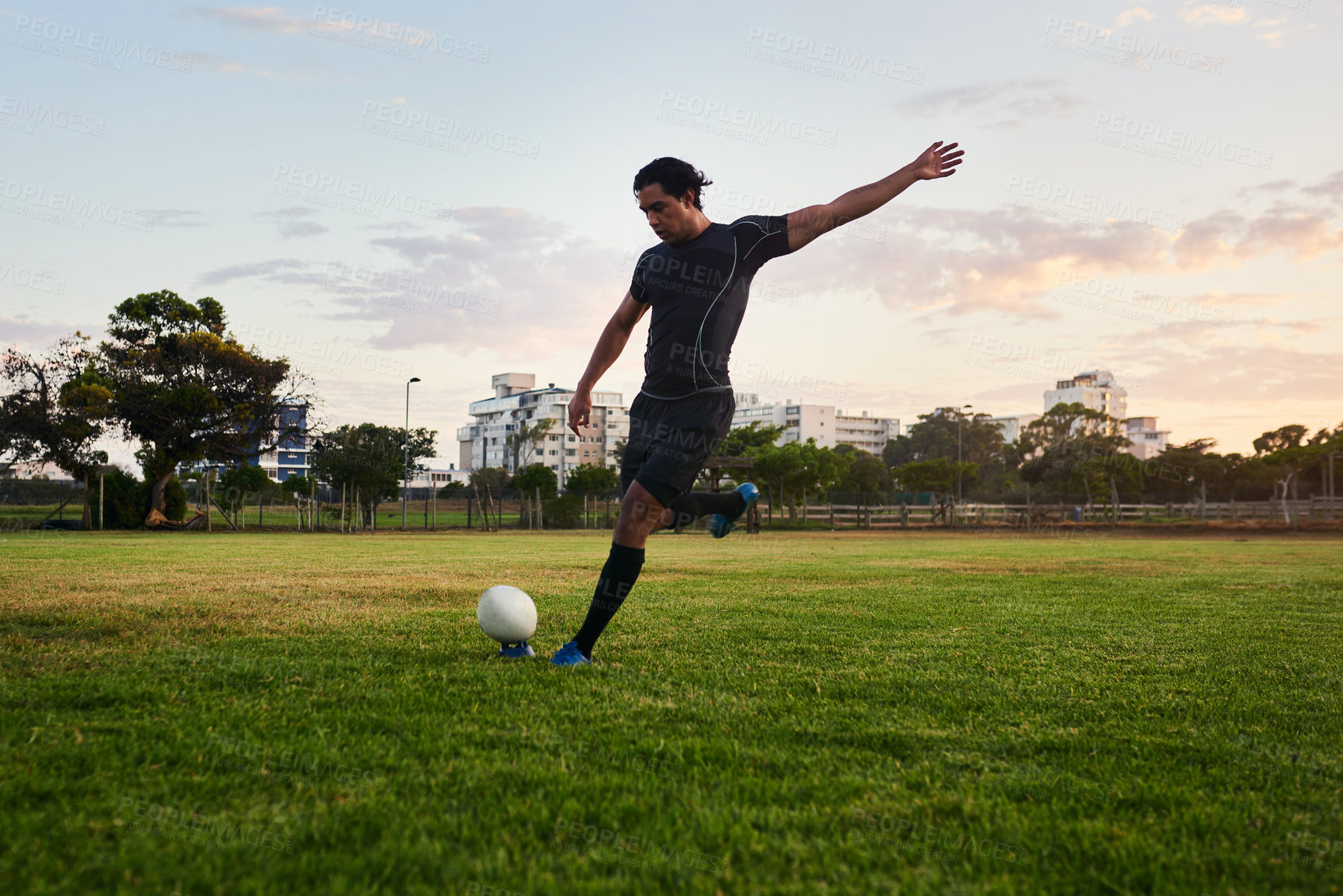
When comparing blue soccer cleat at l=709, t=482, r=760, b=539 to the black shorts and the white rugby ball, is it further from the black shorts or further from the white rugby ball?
the white rugby ball

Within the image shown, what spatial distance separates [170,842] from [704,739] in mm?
1509

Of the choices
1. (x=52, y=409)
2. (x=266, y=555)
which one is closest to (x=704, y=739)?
(x=266, y=555)

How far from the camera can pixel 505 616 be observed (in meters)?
4.20

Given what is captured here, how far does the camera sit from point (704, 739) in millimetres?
2746

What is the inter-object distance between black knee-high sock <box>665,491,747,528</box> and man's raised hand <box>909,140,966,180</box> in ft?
6.34

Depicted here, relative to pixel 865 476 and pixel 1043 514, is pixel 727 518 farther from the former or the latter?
pixel 865 476

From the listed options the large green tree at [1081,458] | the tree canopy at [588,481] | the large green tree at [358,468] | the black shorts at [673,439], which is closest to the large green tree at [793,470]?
the tree canopy at [588,481]

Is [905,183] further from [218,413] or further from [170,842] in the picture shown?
[218,413]

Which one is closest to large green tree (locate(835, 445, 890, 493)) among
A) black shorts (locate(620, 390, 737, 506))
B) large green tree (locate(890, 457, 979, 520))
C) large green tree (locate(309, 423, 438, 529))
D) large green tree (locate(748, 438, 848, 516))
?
large green tree (locate(890, 457, 979, 520))

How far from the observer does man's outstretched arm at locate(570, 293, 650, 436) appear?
4.50 metres

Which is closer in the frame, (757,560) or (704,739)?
(704,739)

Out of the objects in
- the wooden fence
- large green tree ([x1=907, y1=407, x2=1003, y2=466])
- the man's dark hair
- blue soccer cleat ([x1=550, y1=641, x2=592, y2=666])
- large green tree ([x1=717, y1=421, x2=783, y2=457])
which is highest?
large green tree ([x1=907, y1=407, x2=1003, y2=466])

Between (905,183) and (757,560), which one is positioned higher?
(905,183)

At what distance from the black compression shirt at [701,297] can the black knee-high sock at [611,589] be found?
825 millimetres
